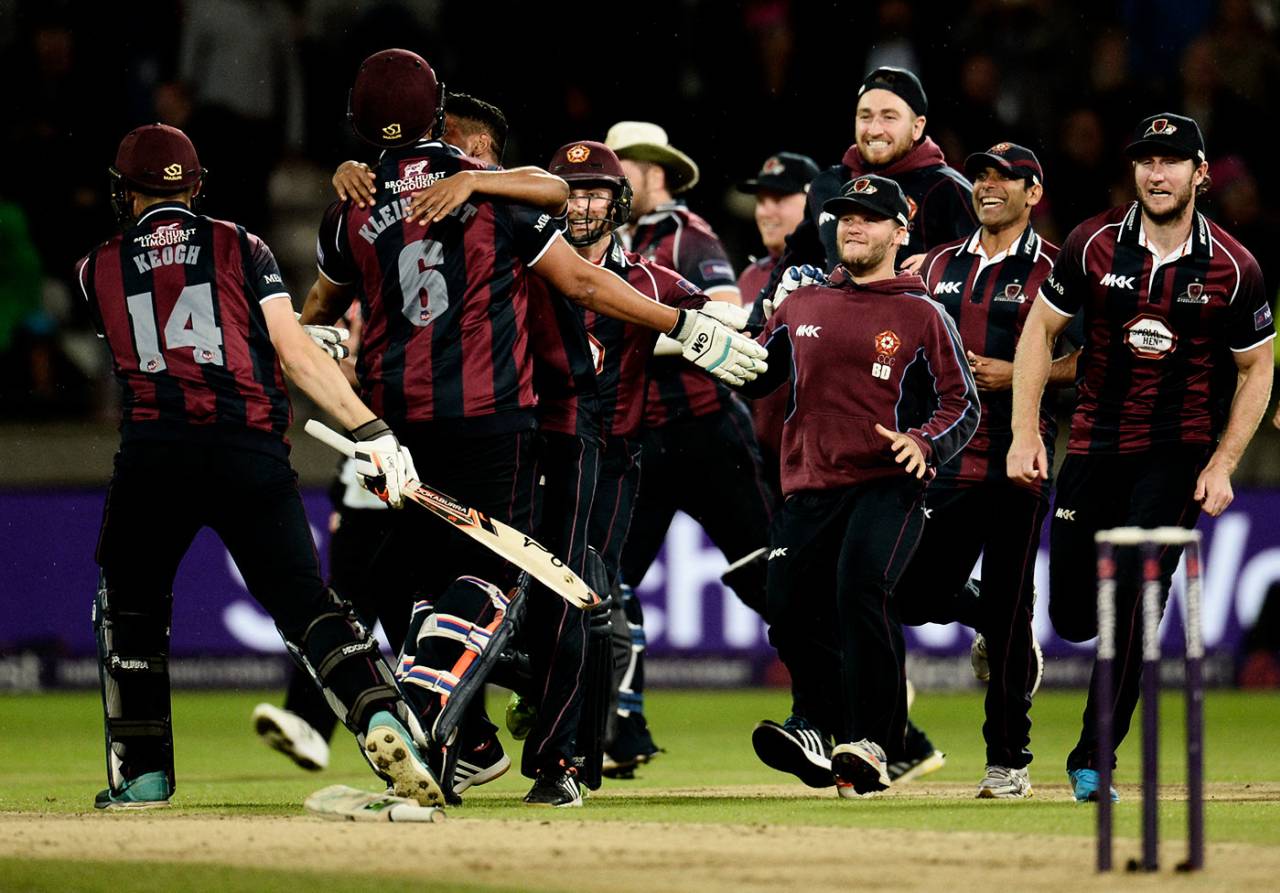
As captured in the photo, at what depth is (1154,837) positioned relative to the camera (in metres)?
5.56

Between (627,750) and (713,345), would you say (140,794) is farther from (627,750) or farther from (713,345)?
(627,750)

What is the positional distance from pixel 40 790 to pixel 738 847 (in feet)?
12.7

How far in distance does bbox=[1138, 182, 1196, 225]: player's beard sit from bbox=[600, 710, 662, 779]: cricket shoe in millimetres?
3452

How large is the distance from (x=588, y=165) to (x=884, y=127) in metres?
1.40

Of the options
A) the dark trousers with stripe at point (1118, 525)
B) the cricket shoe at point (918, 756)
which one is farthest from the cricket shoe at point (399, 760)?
the cricket shoe at point (918, 756)

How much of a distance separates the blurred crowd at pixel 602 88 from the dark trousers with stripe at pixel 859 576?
7950mm

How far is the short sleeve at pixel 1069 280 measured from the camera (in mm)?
7926

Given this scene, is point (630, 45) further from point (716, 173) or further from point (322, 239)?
point (322, 239)

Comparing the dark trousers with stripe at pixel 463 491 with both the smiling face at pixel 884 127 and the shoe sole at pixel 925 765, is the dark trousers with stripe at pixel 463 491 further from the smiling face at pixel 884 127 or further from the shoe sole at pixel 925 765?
the smiling face at pixel 884 127

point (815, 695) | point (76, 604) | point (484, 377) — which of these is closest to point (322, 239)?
point (484, 377)

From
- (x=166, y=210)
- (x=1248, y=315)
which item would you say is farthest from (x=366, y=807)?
(x=1248, y=315)

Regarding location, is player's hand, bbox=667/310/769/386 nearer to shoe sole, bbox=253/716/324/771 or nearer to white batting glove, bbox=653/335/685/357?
white batting glove, bbox=653/335/685/357

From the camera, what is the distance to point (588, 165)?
849cm

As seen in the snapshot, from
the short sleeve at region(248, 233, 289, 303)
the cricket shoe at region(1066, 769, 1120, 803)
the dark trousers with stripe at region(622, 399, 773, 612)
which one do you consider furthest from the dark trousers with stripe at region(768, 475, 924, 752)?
the short sleeve at region(248, 233, 289, 303)
